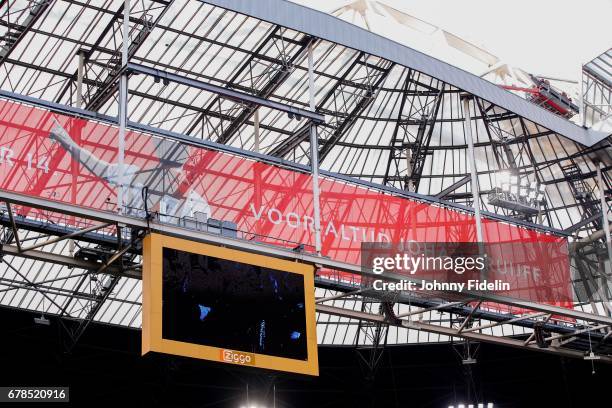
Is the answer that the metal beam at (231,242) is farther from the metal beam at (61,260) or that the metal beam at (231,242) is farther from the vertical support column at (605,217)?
the vertical support column at (605,217)

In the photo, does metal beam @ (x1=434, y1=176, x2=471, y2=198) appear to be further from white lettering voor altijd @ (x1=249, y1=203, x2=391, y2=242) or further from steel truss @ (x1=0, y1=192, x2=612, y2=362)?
white lettering voor altijd @ (x1=249, y1=203, x2=391, y2=242)

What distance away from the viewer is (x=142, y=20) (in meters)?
38.8

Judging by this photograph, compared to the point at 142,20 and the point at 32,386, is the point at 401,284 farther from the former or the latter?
the point at 32,386

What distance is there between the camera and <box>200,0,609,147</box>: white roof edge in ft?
122

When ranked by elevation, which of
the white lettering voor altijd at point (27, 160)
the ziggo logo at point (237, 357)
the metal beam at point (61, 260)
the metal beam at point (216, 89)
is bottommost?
the ziggo logo at point (237, 357)

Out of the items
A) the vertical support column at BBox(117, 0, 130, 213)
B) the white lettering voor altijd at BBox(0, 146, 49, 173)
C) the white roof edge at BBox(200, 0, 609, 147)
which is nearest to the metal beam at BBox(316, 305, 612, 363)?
the vertical support column at BBox(117, 0, 130, 213)

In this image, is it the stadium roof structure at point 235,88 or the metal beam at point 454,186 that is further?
the metal beam at point 454,186

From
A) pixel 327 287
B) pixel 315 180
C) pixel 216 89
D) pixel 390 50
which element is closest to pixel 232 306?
pixel 315 180

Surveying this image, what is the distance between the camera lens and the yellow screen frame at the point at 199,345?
29.0 metres

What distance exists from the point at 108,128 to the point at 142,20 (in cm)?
714

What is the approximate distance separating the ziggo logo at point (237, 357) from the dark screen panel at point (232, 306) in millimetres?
179

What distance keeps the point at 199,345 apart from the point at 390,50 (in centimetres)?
1634

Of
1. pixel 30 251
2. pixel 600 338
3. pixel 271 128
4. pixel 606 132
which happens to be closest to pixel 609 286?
pixel 600 338

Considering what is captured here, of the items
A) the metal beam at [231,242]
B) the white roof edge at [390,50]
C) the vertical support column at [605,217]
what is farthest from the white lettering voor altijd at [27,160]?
the vertical support column at [605,217]
